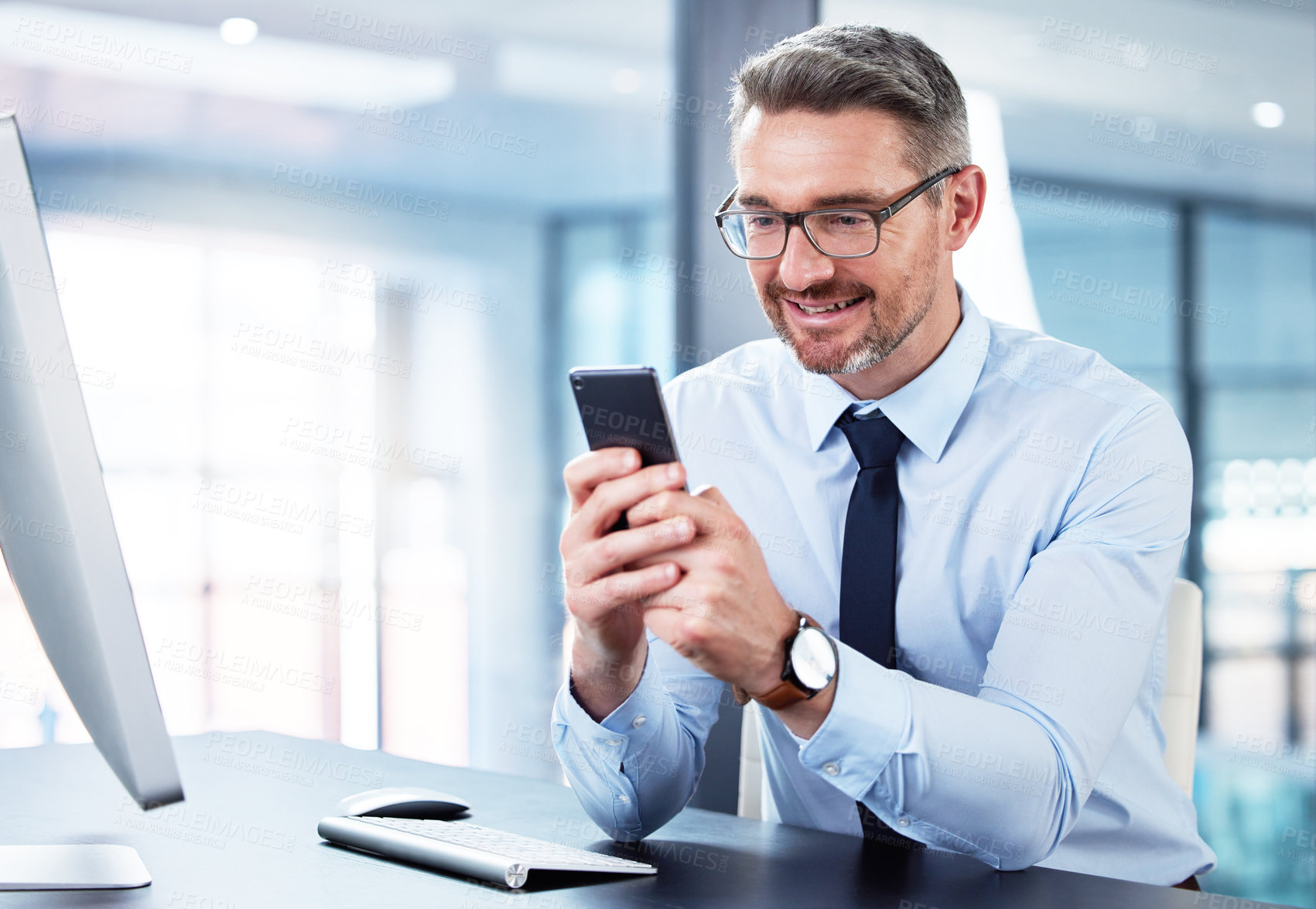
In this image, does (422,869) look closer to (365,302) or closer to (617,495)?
(617,495)

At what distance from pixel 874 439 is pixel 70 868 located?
1.06 meters

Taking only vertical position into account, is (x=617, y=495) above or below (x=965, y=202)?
below

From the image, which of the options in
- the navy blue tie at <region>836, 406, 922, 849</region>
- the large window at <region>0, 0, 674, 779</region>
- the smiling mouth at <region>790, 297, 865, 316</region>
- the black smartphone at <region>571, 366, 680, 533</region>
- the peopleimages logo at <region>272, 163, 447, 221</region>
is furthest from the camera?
the peopleimages logo at <region>272, 163, 447, 221</region>

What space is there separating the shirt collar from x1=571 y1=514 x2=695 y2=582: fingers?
2.08ft

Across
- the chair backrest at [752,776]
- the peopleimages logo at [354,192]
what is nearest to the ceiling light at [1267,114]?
the chair backrest at [752,776]

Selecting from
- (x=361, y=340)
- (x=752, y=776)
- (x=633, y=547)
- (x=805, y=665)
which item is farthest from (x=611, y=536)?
(x=361, y=340)

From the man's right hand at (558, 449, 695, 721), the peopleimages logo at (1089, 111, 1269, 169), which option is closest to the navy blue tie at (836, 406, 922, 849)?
the man's right hand at (558, 449, 695, 721)

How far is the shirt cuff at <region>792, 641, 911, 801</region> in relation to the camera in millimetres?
Result: 1134

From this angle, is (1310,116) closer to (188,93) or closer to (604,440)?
(604,440)

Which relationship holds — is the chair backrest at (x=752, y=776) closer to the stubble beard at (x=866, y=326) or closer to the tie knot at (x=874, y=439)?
the tie knot at (x=874, y=439)

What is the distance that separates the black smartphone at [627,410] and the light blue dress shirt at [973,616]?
33 cm

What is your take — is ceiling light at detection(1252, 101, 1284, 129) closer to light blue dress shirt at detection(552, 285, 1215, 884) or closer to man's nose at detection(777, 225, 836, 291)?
light blue dress shirt at detection(552, 285, 1215, 884)

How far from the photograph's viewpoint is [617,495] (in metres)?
0.99

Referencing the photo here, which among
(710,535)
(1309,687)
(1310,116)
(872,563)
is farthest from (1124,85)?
(710,535)
